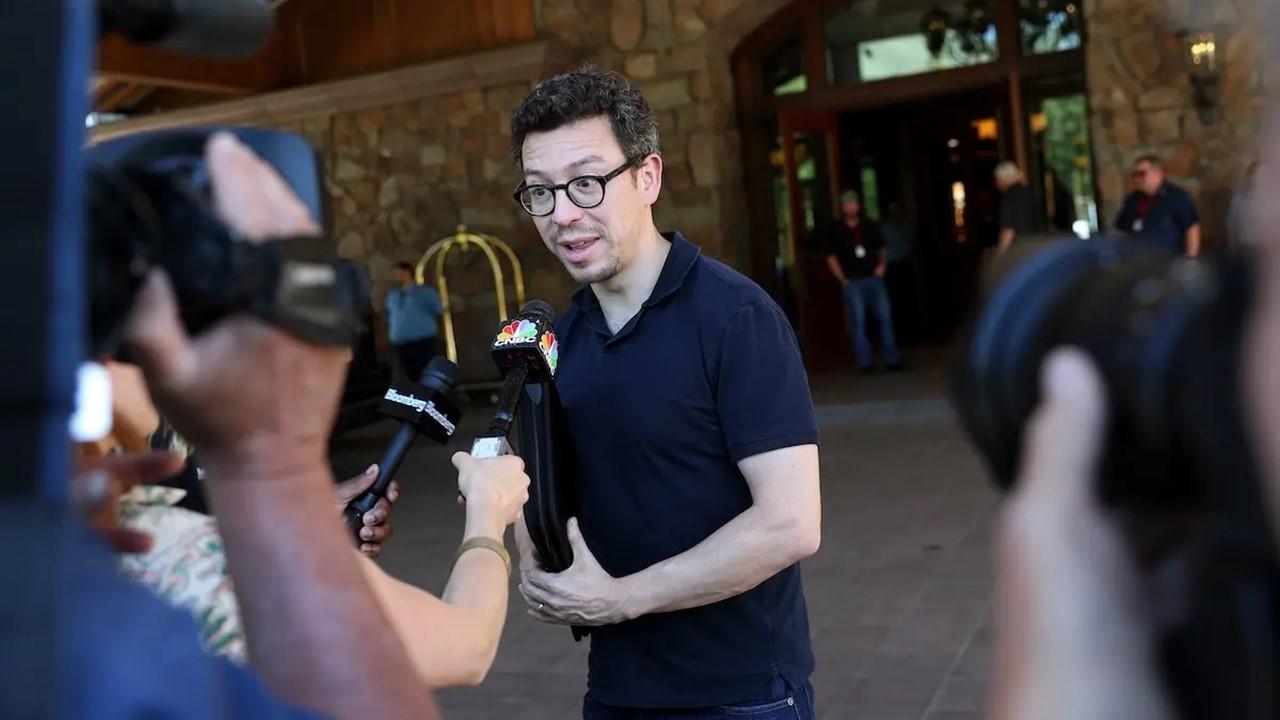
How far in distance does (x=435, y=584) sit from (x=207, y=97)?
891 cm

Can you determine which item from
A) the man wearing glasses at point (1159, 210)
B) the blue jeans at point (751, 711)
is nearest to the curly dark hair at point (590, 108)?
the blue jeans at point (751, 711)

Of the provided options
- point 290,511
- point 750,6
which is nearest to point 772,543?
point 290,511

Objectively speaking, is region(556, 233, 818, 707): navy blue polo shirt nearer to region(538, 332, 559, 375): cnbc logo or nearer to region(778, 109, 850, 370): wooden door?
region(538, 332, 559, 375): cnbc logo

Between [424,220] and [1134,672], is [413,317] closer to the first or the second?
[424,220]

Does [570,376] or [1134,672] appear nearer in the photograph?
[1134,672]

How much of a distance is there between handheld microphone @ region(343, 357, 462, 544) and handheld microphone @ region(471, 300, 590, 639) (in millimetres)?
107

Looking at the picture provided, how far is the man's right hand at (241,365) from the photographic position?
2.64ft

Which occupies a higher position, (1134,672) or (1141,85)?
(1141,85)

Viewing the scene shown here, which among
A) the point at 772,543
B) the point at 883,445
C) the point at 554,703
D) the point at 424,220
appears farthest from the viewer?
the point at 424,220

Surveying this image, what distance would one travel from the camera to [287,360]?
34.3 inches

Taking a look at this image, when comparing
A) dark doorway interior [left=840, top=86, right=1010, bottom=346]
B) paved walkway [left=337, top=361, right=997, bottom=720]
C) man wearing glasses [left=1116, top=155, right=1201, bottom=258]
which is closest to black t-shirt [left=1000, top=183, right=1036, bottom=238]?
man wearing glasses [left=1116, top=155, right=1201, bottom=258]

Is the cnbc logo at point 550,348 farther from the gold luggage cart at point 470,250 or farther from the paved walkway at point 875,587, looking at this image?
the gold luggage cart at point 470,250

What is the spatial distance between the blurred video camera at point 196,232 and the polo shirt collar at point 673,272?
4.37 feet

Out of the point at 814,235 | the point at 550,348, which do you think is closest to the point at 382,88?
the point at 814,235
